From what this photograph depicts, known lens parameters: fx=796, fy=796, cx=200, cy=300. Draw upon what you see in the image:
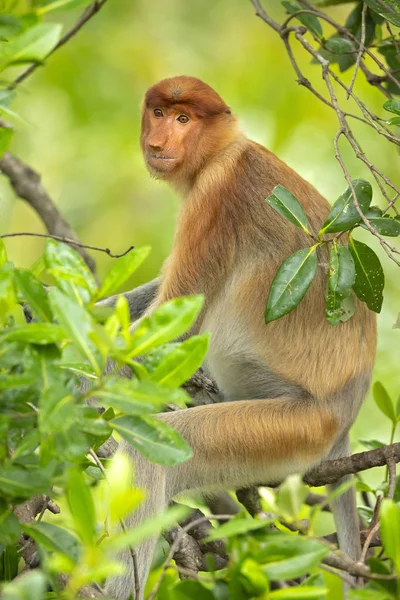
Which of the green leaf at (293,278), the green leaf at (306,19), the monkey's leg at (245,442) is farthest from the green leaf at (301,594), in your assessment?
the green leaf at (306,19)

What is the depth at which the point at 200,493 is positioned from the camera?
9.19ft

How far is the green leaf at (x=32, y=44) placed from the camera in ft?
4.22

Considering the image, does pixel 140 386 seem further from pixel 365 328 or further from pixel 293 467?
pixel 365 328

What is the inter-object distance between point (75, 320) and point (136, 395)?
0.15 metres

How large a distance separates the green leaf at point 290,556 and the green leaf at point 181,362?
31 centimetres

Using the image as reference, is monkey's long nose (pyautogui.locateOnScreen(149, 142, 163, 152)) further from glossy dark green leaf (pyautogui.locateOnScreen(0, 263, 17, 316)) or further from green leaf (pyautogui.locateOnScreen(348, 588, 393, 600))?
green leaf (pyautogui.locateOnScreen(348, 588, 393, 600))

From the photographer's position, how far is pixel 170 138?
3.29 metres

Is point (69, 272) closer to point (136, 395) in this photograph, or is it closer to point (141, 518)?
point (136, 395)

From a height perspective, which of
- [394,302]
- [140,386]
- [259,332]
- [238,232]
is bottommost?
[394,302]

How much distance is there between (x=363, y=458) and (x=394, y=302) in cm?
419

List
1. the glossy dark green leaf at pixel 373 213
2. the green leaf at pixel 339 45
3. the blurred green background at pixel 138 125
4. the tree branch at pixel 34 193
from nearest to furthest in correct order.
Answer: the glossy dark green leaf at pixel 373 213, the green leaf at pixel 339 45, the tree branch at pixel 34 193, the blurred green background at pixel 138 125

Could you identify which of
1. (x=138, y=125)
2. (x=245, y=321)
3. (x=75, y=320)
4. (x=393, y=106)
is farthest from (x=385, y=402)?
(x=138, y=125)

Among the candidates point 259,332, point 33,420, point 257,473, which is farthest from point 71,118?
point 33,420

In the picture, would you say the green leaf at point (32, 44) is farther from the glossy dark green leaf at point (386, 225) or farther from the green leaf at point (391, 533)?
the glossy dark green leaf at point (386, 225)
